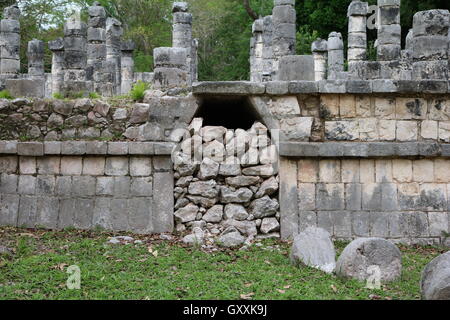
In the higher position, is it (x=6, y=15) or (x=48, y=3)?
(x=48, y=3)

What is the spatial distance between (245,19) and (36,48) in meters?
11.8

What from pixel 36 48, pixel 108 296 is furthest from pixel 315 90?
pixel 36 48

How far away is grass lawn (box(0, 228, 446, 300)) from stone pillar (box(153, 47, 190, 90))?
2605 millimetres

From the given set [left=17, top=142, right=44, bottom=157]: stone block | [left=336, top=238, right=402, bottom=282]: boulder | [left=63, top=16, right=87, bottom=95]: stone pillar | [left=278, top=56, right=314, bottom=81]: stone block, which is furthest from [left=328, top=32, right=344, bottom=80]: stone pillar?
[left=336, top=238, right=402, bottom=282]: boulder

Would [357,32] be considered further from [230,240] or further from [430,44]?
[230,240]

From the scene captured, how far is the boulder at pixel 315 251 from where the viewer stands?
6293 millimetres

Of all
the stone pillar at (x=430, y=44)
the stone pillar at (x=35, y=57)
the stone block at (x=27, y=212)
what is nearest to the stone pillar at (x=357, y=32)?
the stone pillar at (x=430, y=44)

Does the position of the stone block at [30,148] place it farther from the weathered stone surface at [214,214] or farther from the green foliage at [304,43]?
the green foliage at [304,43]

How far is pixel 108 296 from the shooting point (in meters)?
5.36

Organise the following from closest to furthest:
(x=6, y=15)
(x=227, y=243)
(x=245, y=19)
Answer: (x=227, y=243) → (x=6, y=15) → (x=245, y=19)

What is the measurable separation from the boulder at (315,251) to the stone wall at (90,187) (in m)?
2.24

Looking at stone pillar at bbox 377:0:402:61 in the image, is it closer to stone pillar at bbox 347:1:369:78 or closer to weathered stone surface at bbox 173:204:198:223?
stone pillar at bbox 347:1:369:78

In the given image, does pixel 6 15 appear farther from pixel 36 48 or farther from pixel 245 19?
pixel 245 19

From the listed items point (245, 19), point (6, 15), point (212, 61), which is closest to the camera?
point (6, 15)
